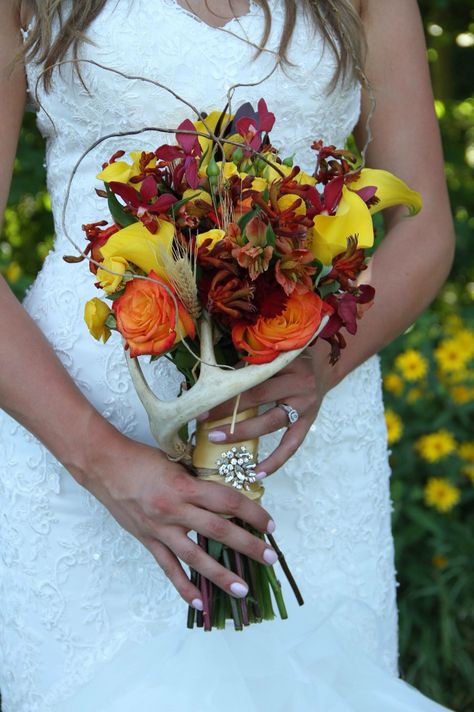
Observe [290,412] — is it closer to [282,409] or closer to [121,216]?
[282,409]

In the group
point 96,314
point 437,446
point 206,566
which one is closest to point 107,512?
point 206,566

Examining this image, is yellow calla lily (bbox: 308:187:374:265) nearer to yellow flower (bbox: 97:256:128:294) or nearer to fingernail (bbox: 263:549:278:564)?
yellow flower (bbox: 97:256:128:294)

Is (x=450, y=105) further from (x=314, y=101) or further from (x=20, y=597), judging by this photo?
(x=20, y=597)

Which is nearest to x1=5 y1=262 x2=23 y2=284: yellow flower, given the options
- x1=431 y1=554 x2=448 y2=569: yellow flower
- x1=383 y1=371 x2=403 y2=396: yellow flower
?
x1=383 y1=371 x2=403 y2=396: yellow flower

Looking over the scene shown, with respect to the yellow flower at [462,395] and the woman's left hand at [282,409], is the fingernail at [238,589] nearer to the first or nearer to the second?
the woman's left hand at [282,409]

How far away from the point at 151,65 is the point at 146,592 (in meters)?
1.06

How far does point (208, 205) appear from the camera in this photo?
142 cm

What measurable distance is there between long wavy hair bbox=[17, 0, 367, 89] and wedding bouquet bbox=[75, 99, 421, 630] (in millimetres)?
471

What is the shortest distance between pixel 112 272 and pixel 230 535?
0.47 m

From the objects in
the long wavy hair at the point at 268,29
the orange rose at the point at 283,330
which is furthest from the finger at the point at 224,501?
the long wavy hair at the point at 268,29

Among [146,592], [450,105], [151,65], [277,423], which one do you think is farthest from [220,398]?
[450,105]

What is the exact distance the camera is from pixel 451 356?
375 centimetres

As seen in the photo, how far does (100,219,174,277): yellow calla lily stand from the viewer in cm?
141

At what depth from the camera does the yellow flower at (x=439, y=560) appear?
359 cm
